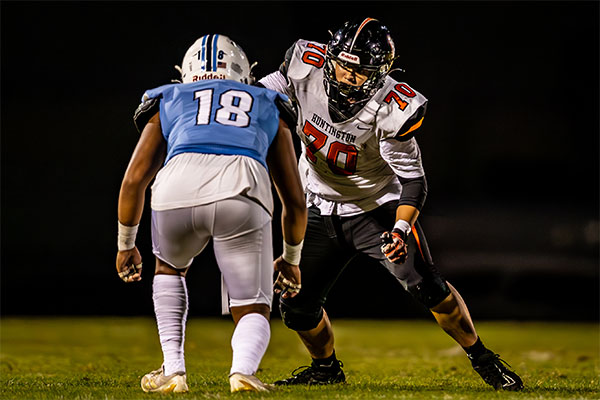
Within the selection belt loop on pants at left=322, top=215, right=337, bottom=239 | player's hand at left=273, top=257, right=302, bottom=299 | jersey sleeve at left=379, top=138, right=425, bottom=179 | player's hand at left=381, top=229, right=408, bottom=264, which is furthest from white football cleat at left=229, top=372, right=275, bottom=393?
jersey sleeve at left=379, top=138, right=425, bottom=179

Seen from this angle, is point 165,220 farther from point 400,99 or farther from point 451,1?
point 451,1

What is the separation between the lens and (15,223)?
750cm

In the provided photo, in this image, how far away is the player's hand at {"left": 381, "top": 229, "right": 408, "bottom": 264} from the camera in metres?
3.27

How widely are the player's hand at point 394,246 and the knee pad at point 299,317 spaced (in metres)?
0.49

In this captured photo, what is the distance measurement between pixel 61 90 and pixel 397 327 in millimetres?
3865

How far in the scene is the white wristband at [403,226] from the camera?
3.32m

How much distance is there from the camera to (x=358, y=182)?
11.9 feet

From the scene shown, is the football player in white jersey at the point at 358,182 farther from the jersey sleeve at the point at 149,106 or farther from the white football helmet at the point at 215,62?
the jersey sleeve at the point at 149,106

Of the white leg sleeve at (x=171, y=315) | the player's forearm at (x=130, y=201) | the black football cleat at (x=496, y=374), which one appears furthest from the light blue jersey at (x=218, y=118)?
the black football cleat at (x=496, y=374)

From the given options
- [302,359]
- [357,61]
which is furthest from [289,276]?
[302,359]

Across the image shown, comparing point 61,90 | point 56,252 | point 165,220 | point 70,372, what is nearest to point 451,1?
point 61,90

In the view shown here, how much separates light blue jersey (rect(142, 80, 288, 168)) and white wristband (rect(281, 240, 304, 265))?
0.35m

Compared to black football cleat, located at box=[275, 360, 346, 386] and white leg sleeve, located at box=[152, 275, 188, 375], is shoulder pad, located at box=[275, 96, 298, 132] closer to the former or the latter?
white leg sleeve, located at box=[152, 275, 188, 375]

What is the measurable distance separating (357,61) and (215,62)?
0.67 metres
